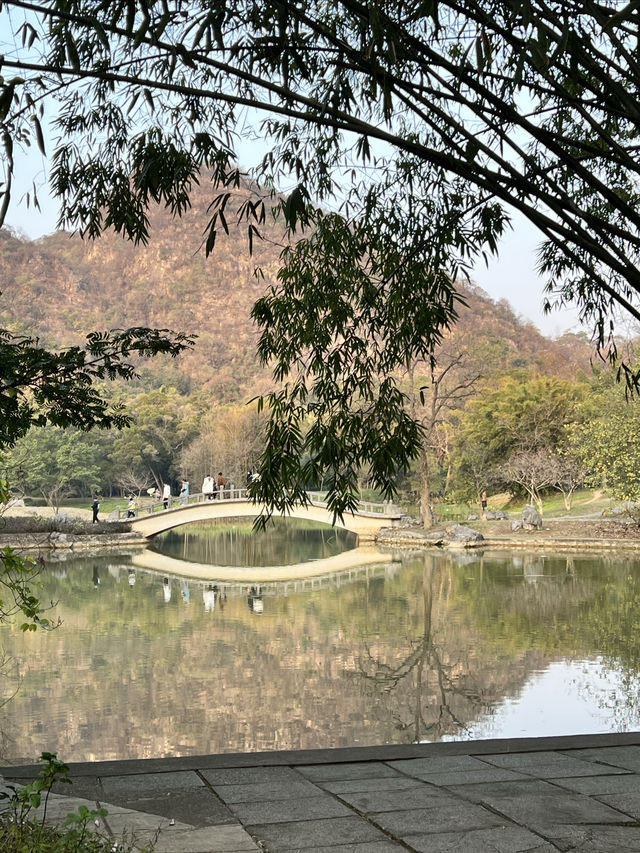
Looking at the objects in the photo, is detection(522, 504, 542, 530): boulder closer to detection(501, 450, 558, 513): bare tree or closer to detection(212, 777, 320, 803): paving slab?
detection(501, 450, 558, 513): bare tree

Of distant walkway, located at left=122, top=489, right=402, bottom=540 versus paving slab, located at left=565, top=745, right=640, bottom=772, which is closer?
paving slab, located at left=565, top=745, right=640, bottom=772

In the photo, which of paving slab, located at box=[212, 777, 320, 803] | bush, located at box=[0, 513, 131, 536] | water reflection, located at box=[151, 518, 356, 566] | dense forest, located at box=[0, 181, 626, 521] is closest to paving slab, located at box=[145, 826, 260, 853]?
paving slab, located at box=[212, 777, 320, 803]

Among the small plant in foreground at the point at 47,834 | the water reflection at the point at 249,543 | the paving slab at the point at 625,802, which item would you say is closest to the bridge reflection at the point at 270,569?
the water reflection at the point at 249,543

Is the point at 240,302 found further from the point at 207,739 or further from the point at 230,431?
the point at 207,739

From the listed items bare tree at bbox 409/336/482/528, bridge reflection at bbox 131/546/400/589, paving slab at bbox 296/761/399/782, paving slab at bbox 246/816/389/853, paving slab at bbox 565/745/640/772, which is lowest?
bridge reflection at bbox 131/546/400/589

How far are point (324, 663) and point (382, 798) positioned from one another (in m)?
7.30

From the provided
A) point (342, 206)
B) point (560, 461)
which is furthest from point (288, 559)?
point (342, 206)

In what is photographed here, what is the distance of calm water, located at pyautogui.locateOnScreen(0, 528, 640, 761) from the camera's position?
742 centimetres

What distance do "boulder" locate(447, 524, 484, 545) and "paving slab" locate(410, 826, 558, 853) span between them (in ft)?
64.2

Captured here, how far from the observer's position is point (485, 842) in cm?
254

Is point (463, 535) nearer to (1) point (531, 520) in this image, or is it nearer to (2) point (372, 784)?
(1) point (531, 520)

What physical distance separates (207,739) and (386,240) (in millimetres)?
4530

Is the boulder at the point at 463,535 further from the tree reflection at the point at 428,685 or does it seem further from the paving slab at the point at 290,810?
the paving slab at the point at 290,810

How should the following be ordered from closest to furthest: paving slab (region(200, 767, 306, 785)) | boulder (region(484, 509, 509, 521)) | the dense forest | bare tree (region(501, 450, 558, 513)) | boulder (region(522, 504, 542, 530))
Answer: paving slab (region(200, 767, 306, 785)) → boulder (region(522, 504, 542, 530)) → bare tree (region(501, 450, 558, 513)) → boulder (region(484, 509, 509, 521)) → the dense forest
